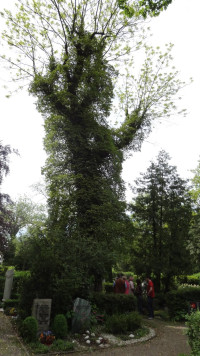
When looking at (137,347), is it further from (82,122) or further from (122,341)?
(82,122)

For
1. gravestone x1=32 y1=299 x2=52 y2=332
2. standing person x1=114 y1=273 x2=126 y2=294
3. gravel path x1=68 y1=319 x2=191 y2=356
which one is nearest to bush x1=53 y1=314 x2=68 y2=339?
gravestone x1=32 y1=299 x2=52 y2=332

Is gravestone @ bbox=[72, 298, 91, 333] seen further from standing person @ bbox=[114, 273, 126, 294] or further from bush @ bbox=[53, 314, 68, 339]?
standing person @ bbox=[114, 273, 126, 294]

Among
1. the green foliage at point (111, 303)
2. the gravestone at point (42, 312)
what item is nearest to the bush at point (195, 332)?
the gravestone at point (42, 312)

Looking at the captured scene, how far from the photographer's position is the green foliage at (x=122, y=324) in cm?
→ 857

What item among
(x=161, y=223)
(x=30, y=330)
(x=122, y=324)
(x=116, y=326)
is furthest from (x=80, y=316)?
(x=161, y=223)

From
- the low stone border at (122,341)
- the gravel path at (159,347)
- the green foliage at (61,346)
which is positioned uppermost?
the green foliage at (61,346)

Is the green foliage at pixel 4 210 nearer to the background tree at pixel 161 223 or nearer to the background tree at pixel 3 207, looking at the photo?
the background tree at pixel 3 207

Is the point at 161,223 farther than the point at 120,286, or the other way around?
the point at 161,223

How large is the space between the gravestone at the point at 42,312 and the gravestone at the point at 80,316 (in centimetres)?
90

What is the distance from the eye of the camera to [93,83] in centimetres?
1557

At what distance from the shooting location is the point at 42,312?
8.01 metres

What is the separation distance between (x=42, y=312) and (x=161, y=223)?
9740 mm

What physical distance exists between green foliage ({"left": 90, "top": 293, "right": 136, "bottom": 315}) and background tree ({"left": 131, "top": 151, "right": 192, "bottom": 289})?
4.44 meters

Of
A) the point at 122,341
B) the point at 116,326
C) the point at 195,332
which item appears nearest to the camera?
the point at 195,332
